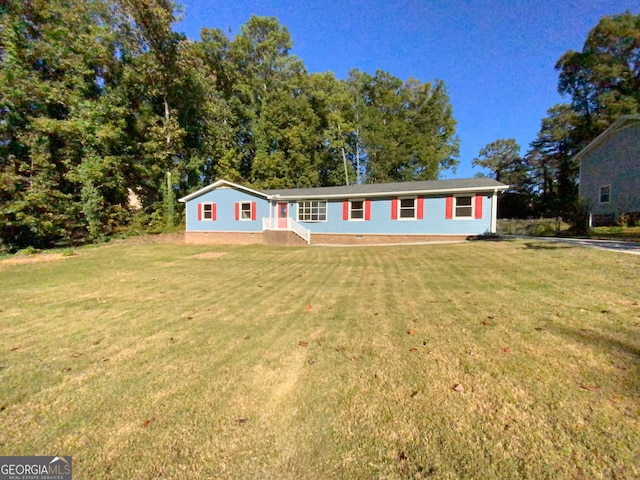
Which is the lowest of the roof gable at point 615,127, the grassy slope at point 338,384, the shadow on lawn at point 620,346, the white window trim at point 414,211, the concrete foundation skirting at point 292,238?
the grassy slope at point 338,384

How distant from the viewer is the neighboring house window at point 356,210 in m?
17.5

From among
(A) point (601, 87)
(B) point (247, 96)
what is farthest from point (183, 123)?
(A) point (601, 87)

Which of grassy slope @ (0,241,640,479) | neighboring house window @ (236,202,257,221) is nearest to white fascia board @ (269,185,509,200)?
neighboring house window @ (236,202,257,221)

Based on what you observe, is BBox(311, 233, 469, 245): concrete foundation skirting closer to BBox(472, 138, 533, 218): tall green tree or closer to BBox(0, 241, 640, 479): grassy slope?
BBox(0, 241, 640, 479): grassy slope

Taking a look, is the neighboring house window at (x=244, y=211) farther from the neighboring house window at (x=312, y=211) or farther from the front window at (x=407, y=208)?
the front window at (x=407, y=208)

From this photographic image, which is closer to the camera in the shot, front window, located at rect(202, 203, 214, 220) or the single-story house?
the single-story house

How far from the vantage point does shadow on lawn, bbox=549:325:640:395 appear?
246 cm

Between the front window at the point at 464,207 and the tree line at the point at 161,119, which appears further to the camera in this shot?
the tree line at the point at 161,119

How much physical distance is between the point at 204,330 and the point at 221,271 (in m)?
5.12

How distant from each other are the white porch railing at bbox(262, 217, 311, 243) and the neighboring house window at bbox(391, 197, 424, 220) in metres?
5.32

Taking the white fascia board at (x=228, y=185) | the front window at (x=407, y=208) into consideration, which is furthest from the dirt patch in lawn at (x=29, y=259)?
the front window at (x=407, y=208)

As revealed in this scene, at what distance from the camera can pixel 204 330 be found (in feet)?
13.2

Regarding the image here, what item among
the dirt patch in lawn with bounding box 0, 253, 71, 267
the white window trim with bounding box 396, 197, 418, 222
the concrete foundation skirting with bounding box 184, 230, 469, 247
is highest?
the white window trim with bounding box 396, 197, 418, 222

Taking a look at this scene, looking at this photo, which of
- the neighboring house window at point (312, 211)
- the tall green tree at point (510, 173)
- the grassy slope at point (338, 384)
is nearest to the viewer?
the grassy slope at point (338, 384)
